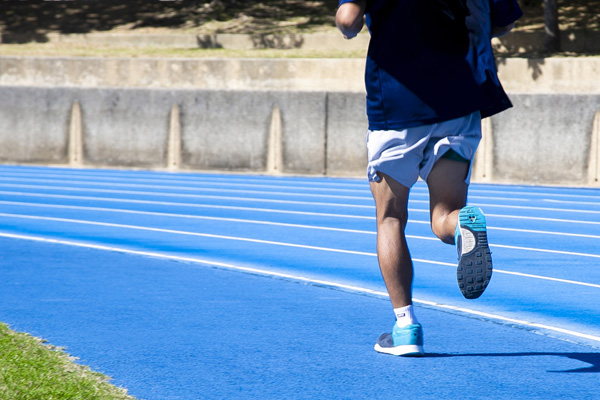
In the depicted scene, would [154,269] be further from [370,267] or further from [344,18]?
[344,18]

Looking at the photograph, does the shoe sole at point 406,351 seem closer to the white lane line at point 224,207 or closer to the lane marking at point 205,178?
the white lane line at point 224,207

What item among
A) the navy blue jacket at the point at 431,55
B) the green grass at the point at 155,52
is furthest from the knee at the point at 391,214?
the green grass at the point at 155,52

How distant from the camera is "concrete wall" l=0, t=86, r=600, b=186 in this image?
1436 centimetres

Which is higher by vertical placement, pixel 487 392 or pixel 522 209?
pixel 487 392

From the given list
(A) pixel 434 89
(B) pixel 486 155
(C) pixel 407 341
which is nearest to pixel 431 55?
(A) pixel 434 89

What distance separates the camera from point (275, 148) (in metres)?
16.0

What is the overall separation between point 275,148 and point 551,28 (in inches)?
320

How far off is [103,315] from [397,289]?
1.82 meters

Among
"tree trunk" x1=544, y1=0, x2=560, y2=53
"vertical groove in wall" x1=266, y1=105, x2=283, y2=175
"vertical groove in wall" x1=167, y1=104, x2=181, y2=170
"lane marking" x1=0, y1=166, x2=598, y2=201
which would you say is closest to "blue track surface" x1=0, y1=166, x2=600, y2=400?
"lane marking" x1=0, y1=166, x2=598, y2=201

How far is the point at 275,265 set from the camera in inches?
290

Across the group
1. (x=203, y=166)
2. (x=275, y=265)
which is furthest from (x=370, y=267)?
(x=203, y=166)

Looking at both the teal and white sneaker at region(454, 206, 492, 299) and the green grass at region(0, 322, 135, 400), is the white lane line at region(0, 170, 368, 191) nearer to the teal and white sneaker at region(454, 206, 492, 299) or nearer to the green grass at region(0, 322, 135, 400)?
the green grass at region(0, 322, 135, 400)

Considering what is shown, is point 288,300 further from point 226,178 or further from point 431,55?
point 226,178

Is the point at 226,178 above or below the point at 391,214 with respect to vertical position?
below
